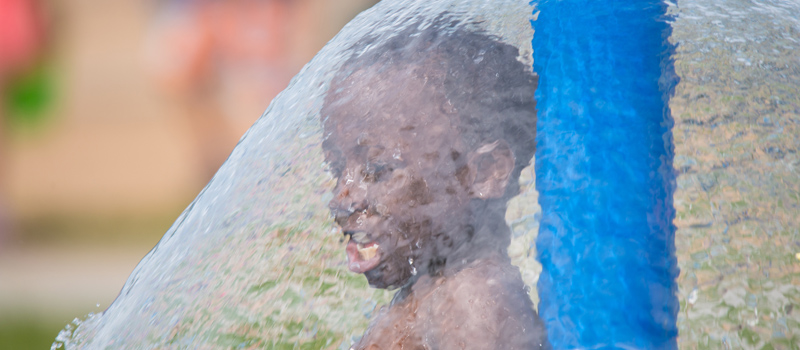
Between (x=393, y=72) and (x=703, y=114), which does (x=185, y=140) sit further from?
(x=703, y=114)

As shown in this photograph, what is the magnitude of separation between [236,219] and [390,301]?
0.13 m

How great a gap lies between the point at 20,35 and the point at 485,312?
137cm

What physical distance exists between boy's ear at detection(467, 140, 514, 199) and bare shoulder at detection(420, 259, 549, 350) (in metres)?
0.03

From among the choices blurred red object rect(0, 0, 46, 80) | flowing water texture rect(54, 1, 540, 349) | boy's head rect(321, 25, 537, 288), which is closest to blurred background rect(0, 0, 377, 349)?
blurred red object rect(0, 0, 46, 80)

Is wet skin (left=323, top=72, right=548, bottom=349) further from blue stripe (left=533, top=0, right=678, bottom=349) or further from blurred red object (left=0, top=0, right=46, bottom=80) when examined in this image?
blurred red object (left=0, top=0, right=46, bottom=80)

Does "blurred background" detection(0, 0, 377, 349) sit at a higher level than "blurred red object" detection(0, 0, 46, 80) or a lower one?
lower

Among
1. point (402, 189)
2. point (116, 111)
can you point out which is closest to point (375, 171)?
point (402, 189)

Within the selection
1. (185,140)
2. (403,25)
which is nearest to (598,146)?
(403,25)

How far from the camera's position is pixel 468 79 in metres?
0.30

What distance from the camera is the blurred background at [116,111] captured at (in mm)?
1135

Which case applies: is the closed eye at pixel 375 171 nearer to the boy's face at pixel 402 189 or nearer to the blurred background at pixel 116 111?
the boy's face at pixel 402 189

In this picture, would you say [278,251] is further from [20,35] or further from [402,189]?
[20,35]

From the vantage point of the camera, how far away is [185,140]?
131cm

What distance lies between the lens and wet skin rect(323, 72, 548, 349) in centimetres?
25
